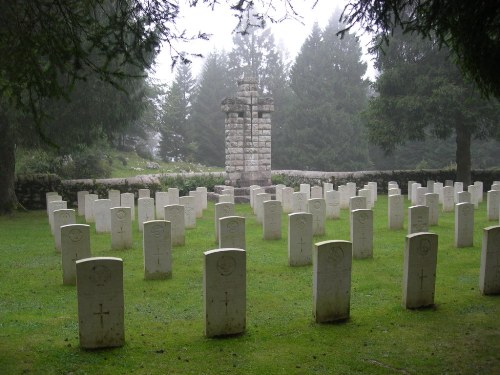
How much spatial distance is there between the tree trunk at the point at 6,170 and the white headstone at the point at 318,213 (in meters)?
9.32

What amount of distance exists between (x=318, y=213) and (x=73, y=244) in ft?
19.6

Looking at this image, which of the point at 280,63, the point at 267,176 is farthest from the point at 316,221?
the point at 280,63

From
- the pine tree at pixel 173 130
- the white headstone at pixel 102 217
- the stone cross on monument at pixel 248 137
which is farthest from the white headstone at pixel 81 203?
the pine tree at pixel 173 130

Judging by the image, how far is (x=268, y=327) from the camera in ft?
20.0

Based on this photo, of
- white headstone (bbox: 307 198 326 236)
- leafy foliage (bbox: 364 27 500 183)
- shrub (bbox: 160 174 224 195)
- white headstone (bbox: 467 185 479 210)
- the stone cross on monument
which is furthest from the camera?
shrub (bbox: 160 174 224 195)

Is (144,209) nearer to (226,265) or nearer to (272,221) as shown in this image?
(272,221)

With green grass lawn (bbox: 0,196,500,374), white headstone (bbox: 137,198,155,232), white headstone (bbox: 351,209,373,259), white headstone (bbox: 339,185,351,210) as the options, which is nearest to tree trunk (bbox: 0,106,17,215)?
white headstone (bbox: 137,198,155,232)

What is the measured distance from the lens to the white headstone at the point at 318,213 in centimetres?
1187

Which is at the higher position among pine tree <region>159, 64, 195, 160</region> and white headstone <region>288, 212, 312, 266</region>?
pine tree <region>159, 64, 195, 160</region>

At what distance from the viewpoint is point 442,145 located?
122 feet

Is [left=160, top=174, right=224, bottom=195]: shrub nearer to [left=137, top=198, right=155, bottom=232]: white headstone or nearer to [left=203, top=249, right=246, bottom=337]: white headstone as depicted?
[left=137, top=198, right=155, bottom=232]: white headstone

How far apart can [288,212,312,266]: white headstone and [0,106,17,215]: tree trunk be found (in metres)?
10.2

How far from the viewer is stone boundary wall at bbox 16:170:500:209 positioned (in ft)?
60.6

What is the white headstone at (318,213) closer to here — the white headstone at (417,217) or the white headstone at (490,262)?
the white headstone at (417,217)
